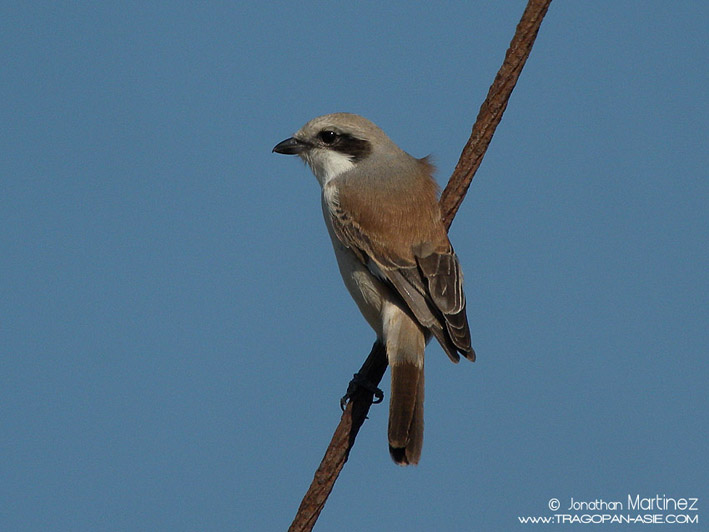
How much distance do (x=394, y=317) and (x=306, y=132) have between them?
1.36 m

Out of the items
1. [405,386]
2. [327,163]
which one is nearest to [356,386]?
[405,386]

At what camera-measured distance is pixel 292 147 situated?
4.79 metres

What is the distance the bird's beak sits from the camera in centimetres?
477

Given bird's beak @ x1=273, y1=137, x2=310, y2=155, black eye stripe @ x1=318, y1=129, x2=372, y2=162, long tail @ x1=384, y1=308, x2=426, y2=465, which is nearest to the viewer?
long tail @ x1=384, y1=308, x2=426, y2=465

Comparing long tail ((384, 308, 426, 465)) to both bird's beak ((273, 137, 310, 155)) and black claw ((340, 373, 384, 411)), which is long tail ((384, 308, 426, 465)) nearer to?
black claw ((340, 373, 384, 411))

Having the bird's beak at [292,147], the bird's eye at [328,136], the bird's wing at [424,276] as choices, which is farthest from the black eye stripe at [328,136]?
the bird's wing at [424,276]

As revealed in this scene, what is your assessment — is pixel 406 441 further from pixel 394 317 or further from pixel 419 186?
pixel 419 186

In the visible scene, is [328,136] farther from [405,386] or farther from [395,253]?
[405,386]

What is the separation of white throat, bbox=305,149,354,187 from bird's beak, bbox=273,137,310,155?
5 cm

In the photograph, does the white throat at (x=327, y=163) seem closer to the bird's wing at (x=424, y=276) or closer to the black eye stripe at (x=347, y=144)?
the black eye stripe at (x=347, y=144)

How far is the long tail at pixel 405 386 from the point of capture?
3611mm

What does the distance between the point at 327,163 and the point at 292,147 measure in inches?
11.2

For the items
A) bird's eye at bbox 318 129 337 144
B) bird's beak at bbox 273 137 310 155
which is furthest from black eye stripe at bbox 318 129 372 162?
bird's beak at bbox 273 137 310 155

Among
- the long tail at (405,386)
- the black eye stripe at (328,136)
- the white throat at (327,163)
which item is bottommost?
the long tail at (405,386)
